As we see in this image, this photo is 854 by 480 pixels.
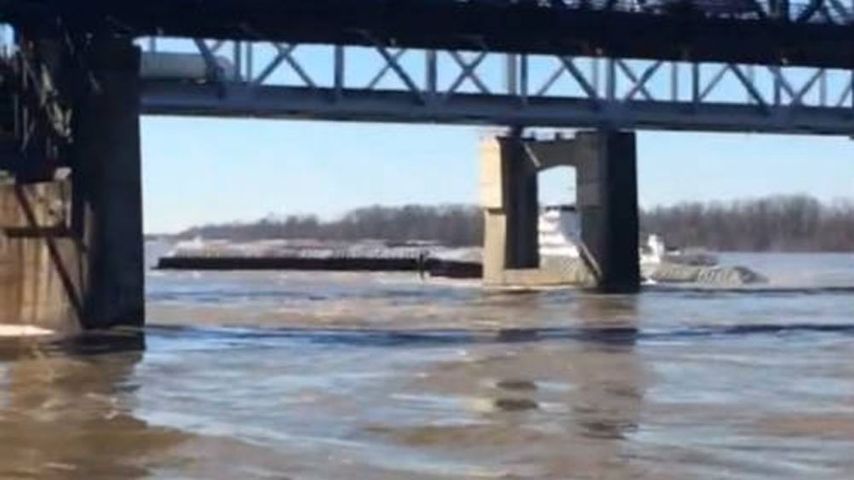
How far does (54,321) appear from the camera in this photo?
140 feet

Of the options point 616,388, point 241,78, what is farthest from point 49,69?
point 241,78

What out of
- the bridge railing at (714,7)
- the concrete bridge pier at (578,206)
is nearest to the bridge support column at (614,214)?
the concrete bridge pier at (578,206)

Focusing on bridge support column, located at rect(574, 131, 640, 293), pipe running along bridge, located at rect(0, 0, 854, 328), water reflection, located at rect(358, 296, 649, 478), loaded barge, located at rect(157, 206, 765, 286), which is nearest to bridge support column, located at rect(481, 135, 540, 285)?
loaded barge, located at rect(157, 206, 765, 286)

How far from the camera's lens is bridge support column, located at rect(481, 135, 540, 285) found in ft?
312

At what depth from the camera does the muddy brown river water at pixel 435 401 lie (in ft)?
56.3

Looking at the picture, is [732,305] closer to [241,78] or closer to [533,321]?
Result: [533,321]

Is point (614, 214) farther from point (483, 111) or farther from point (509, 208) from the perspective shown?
point (509, 208)

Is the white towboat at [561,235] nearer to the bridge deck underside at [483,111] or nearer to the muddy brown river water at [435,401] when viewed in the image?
the bridge deck underside at [483,111]

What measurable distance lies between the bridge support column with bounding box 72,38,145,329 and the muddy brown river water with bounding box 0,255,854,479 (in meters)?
1.56

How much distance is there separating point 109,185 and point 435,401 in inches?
817

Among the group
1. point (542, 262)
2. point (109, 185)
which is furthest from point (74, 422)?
point (542, 262)

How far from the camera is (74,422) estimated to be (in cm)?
Result: 2094

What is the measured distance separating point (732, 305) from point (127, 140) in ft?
79.8

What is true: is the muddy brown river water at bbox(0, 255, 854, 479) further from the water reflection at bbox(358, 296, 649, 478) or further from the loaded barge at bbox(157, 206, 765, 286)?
the loaded barge at bbox(157, 206, 765, 286)
